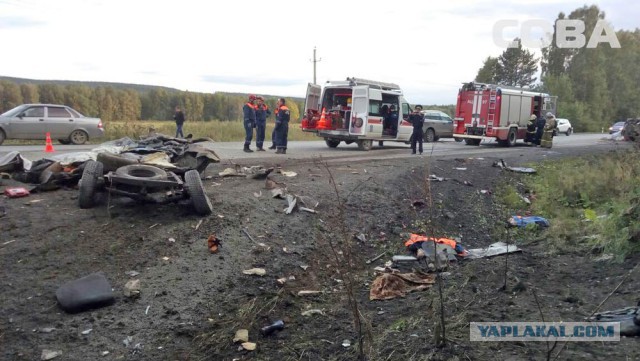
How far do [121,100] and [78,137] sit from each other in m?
41.2

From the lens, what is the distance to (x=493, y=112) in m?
20.9

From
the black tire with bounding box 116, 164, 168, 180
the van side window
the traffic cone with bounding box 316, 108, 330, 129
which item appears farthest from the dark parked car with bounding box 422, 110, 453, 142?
the black tire with bounding box 116, 164, 168, 180

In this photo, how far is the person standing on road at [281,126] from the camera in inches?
571

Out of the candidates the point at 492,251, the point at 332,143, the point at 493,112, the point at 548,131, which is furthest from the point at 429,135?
the point at 492,251

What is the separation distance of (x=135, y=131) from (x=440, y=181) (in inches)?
705

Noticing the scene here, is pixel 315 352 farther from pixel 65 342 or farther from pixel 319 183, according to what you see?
pixel 319 183

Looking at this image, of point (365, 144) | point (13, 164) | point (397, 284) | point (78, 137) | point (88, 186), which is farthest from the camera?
point (78, 137)

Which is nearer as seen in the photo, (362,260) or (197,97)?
(362,260)

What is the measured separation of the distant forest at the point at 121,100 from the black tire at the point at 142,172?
3542cm

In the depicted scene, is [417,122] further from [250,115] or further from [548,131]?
[548,131]

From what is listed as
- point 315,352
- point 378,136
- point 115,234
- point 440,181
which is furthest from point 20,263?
point 378,136

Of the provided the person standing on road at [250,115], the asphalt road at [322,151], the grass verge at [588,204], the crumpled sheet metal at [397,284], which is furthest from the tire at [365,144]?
the crumpled sheet metal at [397,284]

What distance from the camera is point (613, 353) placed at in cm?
314

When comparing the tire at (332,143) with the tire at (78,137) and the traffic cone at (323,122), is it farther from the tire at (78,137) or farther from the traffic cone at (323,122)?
the tire at (78,137)
